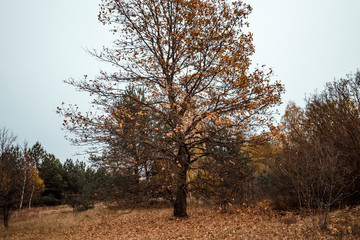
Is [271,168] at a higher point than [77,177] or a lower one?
Answer: higher

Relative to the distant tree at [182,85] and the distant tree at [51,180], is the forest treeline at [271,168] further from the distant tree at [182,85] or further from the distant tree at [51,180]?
the distant tree at [51,180]

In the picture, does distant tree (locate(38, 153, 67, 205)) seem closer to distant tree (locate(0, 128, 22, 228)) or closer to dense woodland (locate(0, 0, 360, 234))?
distant tree (locate(0, 128, 22, 228))

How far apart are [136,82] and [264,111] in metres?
5.75

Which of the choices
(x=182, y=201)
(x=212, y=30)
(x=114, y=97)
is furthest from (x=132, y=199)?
(x=212, y=30)

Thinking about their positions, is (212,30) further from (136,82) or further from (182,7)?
(136,82)

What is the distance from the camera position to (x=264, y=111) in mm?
8469

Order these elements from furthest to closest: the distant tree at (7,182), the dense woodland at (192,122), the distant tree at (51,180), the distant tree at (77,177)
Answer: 1. the distant tree at (51,180)
2. the distant tree at (77,177)
3. the distant tree at (7,182)
4. the dense woodland at (192,122)

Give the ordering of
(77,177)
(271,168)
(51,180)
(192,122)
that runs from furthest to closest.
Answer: (51,180)
(77,177)
(271,168)
(192,122)

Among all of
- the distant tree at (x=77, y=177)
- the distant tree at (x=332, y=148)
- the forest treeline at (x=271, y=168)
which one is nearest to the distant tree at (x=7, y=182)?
the forest treeline at (x=271, y=168)

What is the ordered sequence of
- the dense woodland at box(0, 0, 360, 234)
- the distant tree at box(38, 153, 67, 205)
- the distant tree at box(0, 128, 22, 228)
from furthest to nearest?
the distant tree at box(38, 153, 67, 205) → the distant tree at box(0, 128, 22, 228) → the dense woodland at box(0, 0, 360, 234)

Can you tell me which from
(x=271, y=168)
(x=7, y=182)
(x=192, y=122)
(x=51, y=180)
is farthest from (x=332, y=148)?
(x=51, y=180)

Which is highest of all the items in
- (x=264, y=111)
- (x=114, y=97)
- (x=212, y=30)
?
(x=212, y=30)

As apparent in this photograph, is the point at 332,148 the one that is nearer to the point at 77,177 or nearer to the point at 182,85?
the point at 182,85

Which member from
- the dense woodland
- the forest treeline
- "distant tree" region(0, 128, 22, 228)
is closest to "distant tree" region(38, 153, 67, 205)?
the forest treeline
